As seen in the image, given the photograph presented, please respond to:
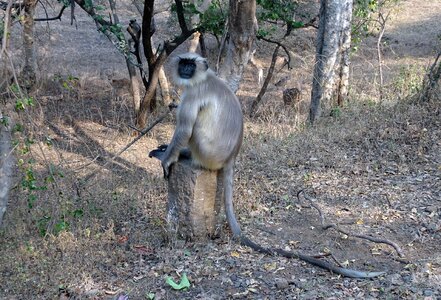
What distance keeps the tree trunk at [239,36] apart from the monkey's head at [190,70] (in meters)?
1.88

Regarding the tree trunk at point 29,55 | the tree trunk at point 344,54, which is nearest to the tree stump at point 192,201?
the tree trunk at point 344,54

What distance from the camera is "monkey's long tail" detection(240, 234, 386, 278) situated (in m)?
3.30

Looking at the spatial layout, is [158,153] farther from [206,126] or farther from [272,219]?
[272,219]

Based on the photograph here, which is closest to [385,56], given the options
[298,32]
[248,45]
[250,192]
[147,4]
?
[298,32]

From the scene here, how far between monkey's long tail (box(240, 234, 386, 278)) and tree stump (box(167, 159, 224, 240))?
273 millimetres

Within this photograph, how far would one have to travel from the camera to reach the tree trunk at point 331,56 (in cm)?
681

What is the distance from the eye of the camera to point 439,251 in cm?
369

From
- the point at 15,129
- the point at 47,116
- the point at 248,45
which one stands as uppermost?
the point at 248,45

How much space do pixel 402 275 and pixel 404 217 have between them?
3.02 ft

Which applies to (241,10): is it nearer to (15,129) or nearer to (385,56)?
(15,129)

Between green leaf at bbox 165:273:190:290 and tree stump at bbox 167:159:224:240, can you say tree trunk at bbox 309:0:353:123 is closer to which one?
tree stump at bbox 167:159:224:240

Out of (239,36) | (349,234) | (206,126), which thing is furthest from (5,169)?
(239,36)

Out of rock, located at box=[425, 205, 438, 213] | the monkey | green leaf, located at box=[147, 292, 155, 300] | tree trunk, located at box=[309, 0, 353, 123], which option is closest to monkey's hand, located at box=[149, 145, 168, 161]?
the monkey

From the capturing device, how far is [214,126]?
3.87 m
